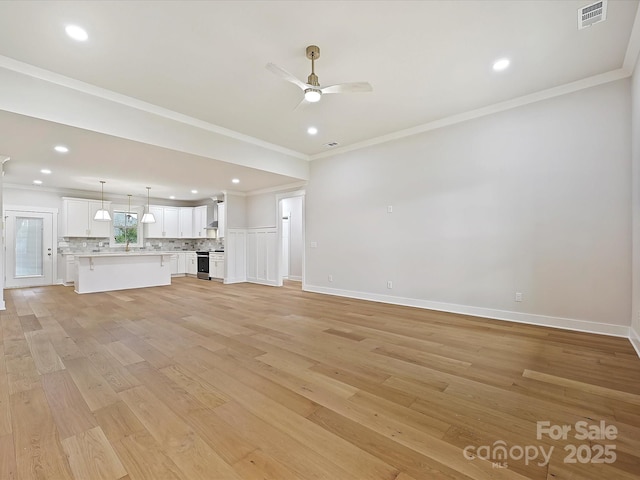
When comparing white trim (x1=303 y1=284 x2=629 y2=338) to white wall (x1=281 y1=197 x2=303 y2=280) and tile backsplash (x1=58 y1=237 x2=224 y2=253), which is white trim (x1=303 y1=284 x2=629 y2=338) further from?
tile backsplash (x1=58 y1=237 x2=224 y2=253)

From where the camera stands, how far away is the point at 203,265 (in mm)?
9375

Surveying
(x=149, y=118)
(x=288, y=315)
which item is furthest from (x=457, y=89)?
(x=149, y=118)

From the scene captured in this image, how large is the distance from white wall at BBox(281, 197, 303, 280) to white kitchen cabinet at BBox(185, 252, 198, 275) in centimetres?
332

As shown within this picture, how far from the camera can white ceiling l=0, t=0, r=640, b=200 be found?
2471 millimetres

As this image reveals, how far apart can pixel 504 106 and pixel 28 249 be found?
36.6 feet

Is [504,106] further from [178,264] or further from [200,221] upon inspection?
[178,264]

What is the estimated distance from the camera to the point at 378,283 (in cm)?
547

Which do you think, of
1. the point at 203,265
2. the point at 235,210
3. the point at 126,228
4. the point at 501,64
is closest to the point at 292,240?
the point at 235,210

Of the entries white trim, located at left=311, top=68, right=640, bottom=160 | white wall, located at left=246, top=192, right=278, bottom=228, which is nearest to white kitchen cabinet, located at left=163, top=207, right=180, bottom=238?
white wall, located at left=246, top=192, right=278, bottom=228

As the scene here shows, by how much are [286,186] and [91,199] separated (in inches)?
242

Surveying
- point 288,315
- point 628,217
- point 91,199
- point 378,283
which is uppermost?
point 91,199

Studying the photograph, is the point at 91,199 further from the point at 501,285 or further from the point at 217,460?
the point at 501,285

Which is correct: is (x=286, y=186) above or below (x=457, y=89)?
below

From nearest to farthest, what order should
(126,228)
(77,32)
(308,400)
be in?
(308,400)
(77,32)
(126,228)
